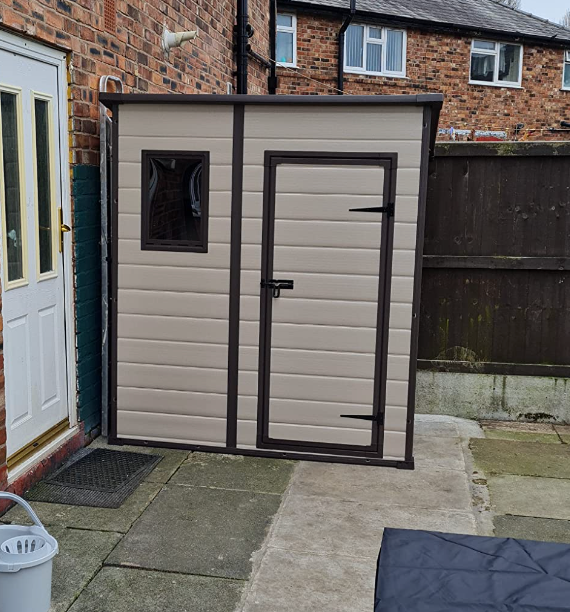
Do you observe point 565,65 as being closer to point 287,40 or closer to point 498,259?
point 287,40

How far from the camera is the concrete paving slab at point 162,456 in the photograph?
16.0 ft

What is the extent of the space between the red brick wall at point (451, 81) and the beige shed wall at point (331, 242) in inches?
468

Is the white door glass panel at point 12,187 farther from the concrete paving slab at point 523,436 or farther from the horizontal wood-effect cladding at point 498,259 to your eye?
the concrete paving slab at point 523,436

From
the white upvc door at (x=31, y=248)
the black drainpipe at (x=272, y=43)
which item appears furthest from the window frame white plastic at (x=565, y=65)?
the white upvc door at (x=31, y=248)

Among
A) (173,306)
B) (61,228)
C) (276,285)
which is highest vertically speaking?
(61,228)

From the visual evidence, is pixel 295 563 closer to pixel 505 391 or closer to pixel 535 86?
pixel 505 391

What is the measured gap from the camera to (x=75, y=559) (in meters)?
3.74

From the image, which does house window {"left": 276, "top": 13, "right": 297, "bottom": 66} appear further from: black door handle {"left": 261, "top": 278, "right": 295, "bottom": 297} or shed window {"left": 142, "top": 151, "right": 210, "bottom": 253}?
black door handle {"left": 261, "top": 278, "right": 295, "bottom": 297}

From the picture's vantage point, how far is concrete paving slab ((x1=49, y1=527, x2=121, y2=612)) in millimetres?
3432

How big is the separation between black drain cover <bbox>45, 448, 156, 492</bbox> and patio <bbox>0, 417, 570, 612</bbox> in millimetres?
149

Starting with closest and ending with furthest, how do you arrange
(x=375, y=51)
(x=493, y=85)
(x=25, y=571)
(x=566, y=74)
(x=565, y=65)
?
(x=25, y=571) < (x=375, y=51) < (x=493, y=85) < (x=565, y=65) < (x=566, y=74)

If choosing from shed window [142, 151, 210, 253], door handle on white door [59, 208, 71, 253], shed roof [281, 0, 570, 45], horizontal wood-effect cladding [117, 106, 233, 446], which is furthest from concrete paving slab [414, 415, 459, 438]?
shed roof [281, 0, 570, 45]

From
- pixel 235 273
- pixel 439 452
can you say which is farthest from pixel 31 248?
pixel 439 452

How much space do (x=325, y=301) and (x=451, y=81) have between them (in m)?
15.3
